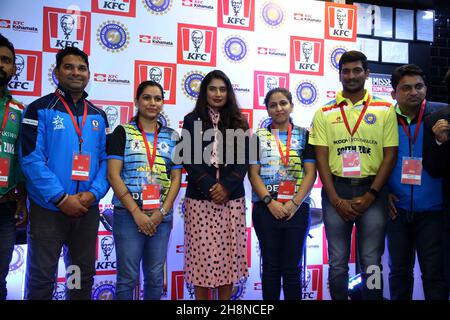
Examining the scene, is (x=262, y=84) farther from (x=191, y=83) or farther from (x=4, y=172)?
(x=4, y=172)

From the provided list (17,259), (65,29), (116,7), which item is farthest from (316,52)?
(17,259)

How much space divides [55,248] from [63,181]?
0.40m

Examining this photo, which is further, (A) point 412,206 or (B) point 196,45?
(B) point 196,45

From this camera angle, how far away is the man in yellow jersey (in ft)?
7.97

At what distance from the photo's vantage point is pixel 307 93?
3.46m

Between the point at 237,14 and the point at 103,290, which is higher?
the point at 237,14

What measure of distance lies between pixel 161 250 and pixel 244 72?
5.73 feet

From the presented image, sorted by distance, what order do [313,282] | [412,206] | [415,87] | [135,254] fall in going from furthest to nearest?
[313,282]
[415,87]
[412,206]
[135,254]

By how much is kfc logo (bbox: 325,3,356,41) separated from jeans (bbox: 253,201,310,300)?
6.32 ft

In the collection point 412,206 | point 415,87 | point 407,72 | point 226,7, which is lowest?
point 412,206

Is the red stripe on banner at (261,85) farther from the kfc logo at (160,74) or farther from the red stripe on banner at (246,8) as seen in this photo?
the kfc logo at (160,74)

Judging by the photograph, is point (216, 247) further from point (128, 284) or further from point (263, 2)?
point (263, 2)

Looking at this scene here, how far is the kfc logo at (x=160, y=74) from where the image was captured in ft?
10.2

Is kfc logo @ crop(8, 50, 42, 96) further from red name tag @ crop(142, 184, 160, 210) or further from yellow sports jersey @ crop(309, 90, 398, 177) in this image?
yellow sports jersey @ crop(309, 90, 398, 177)
